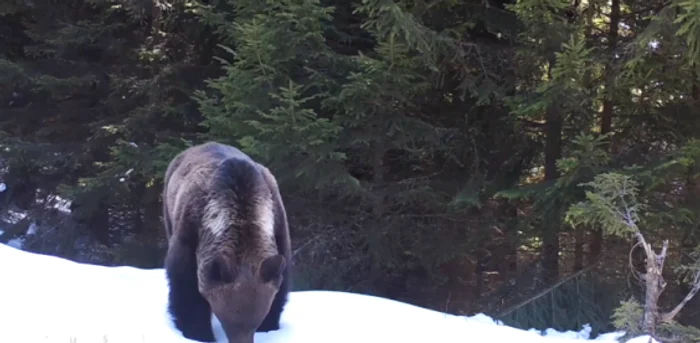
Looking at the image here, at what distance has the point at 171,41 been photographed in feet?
43.7

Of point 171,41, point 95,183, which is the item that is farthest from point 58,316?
point 171,41

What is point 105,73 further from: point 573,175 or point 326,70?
point 573,175

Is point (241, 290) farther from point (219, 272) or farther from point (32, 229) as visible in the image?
point (32, 229)

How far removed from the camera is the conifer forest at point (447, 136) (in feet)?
26.4

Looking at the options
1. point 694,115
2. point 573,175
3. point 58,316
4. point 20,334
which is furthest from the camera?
point 694,115

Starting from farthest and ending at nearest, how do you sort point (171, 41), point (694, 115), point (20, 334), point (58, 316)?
point (171, 41), point (694, 115), point (58, 316), point (20, 334)

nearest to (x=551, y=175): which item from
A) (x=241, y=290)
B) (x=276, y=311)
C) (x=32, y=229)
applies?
(x=276, y=311)

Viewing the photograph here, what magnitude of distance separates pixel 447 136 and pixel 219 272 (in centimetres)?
594

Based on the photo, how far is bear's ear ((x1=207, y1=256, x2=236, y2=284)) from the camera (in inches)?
185

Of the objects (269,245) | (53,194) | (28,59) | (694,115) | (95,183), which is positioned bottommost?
(53,194)

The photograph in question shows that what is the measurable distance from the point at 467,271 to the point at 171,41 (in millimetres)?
7465

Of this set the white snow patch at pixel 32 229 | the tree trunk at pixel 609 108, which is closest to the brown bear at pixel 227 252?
the tree trunk at pixel 609 108

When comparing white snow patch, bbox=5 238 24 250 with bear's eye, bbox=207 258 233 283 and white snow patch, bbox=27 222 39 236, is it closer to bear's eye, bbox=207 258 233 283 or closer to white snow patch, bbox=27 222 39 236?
white snow patch, bbox=27 222 39 236

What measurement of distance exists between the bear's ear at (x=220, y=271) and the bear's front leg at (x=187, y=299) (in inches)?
28.2
